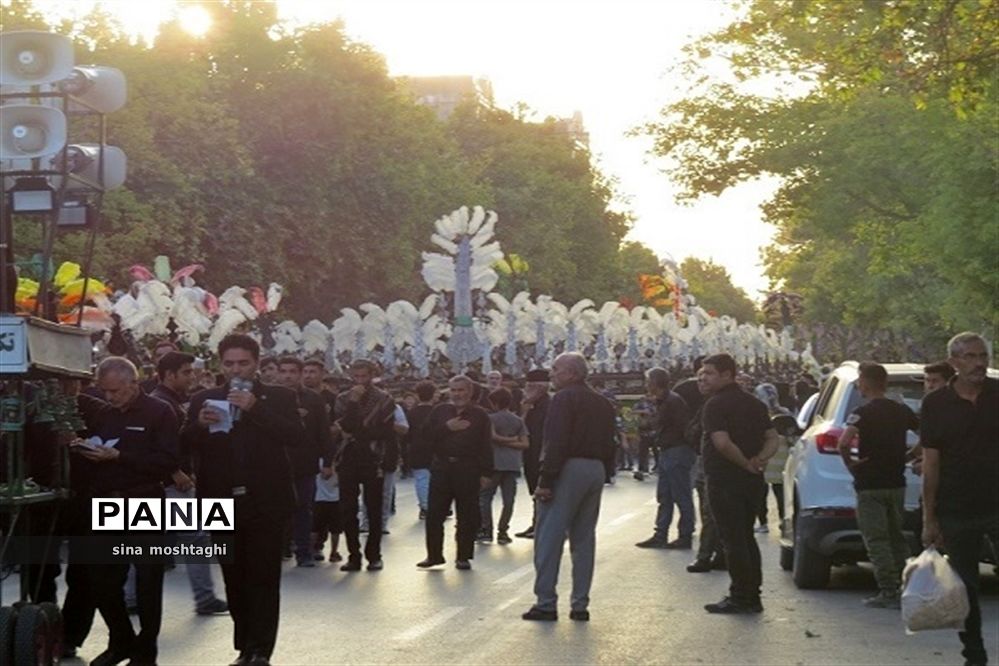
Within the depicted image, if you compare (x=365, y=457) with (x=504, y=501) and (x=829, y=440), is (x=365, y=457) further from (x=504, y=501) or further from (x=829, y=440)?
(x=829, y=440)

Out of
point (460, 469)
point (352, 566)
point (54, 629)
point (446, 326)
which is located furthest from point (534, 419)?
point (446, 326)

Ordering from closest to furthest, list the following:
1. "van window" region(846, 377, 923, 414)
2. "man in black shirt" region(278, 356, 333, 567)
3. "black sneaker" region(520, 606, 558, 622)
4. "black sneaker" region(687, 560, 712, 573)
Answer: "black sneaker" region(520, 606, 558, 622) < "van window" region(846, 377, 923, 414) < "man in black shirt" region(278, 356, 333, 567) < "black sneaker" region(687, 560, 712, 573)

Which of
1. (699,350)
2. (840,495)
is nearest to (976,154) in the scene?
(840,495)

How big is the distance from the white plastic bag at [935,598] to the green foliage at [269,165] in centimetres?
3698

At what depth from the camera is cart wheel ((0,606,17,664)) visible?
9992 mm

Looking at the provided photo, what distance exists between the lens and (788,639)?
13.1 m

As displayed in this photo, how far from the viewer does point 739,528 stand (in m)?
14.7

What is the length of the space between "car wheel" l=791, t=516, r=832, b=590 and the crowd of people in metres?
0.57

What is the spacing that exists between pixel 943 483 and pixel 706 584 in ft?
19.8

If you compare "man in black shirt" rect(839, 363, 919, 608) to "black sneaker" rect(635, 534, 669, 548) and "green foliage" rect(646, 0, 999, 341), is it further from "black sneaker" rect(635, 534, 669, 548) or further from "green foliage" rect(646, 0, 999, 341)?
"green foliage" rect(646, 0, 999, 341)

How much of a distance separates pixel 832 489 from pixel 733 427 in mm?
1384

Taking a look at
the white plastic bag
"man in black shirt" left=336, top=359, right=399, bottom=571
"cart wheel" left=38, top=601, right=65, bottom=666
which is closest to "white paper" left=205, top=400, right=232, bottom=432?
"cart wheel" left=38, top=601, right=65, bottom=666

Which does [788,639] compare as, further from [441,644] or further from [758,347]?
[758,347]

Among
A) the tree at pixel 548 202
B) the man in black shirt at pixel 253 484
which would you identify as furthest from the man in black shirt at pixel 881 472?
the tree at pixel 548 202
